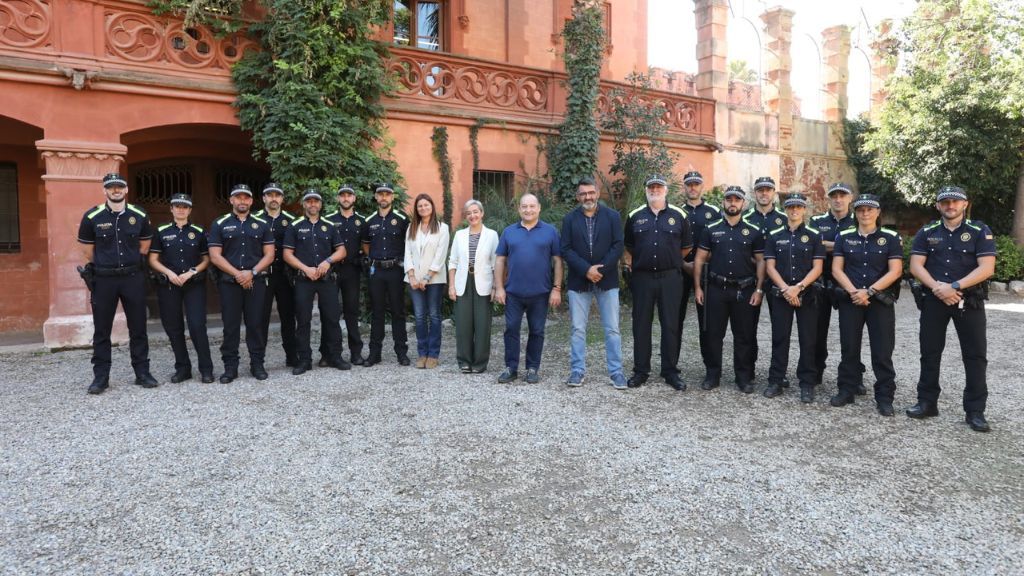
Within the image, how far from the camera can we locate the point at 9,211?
10.5 m

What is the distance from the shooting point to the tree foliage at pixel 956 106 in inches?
539

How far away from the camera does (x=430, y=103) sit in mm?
10977

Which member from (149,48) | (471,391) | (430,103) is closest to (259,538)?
(471,391)

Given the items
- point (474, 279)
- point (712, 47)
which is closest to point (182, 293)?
point (474, 279)

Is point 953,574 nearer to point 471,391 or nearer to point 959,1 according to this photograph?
point 471,391

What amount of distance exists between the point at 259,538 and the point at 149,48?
8.20 meters

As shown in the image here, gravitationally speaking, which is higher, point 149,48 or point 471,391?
point 149,48

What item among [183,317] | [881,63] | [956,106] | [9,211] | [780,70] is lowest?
[183,317]

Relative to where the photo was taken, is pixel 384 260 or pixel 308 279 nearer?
pixel 308 279

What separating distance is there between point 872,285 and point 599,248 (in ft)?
7.89

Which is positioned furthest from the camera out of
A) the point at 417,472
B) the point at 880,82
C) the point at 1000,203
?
the point at 880,82

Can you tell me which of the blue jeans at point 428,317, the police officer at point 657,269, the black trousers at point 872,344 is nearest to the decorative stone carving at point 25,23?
the blue jeans at point 428,317

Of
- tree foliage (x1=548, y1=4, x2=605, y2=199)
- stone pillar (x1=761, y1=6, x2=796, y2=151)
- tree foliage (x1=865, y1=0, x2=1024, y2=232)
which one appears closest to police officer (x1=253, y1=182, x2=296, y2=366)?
tree foliage (x1=548, y1=4, x2=605, y2=199)

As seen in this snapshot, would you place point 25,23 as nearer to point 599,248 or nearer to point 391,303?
point 391,303
